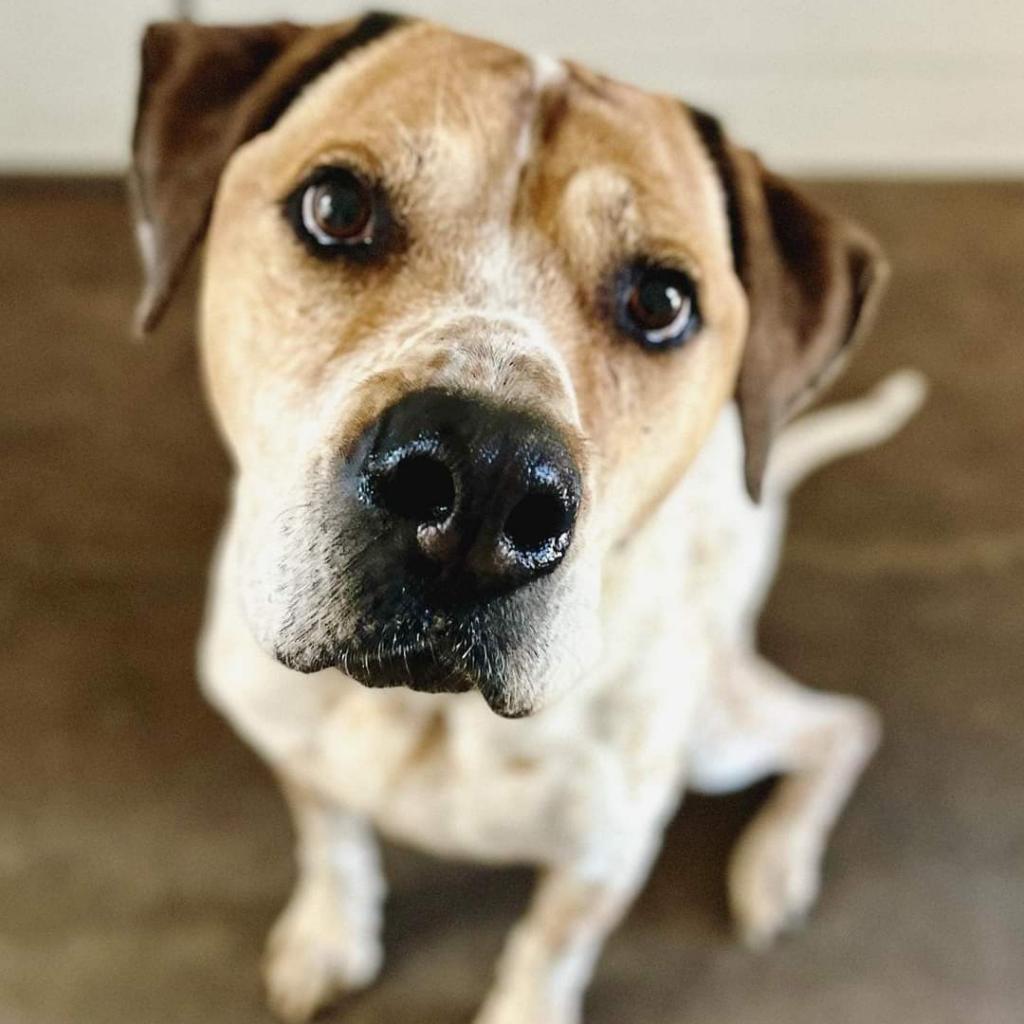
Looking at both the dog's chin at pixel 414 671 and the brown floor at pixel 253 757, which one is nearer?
the dog's chin at pixel 414 671

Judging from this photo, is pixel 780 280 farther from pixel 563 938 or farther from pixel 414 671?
pixel 563 938

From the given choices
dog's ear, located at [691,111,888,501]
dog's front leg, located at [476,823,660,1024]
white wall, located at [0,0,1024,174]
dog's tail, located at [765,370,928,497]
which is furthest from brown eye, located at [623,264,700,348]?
white wall, located at [0,0,1024,174]

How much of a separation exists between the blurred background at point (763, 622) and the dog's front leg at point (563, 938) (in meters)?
0.11

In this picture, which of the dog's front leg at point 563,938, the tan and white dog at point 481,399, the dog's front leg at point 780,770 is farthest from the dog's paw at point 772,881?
the tan and white dog at point 481,399

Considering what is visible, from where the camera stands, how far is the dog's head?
106 centimetres

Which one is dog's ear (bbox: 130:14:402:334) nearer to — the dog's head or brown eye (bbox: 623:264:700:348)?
the dog's head

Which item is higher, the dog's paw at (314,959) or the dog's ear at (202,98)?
the dog's ear at (202,98)

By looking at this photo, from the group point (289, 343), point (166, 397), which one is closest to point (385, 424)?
point (289, 343)

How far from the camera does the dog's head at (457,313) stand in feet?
3.48

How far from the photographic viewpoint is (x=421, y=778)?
5.25 ft

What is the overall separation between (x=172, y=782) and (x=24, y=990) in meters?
0.43

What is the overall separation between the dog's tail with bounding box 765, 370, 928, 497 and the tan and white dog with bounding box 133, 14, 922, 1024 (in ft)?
1.86

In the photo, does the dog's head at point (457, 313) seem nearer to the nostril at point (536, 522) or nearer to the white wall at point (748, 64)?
the nostril at point (536, 522)

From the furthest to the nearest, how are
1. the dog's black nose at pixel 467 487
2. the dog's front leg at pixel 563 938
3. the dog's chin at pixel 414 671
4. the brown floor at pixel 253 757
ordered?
the brown floor at pixel 253 757 < the dog's front leg at pixel 563 938 < the dog's chin at pixel 414 671 < the dog's black nose at pixel 467 487
